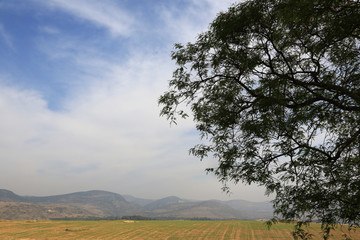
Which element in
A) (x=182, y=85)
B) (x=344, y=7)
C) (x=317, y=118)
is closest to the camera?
(x=344, y=7)

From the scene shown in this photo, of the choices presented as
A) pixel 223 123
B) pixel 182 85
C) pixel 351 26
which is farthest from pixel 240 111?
pixel 351 26

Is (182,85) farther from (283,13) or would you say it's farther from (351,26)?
(351,26)

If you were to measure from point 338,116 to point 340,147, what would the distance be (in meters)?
1.76

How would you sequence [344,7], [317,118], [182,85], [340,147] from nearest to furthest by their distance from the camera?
[344,7] → [340,147] → [317,118] → [182,85]

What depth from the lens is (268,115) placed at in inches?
363

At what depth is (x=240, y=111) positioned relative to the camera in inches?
404

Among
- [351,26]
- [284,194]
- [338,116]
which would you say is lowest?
[284,194]

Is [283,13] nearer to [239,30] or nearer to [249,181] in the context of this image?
[239,30]

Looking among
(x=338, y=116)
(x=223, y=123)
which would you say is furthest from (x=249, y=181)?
(x=338, y=116)

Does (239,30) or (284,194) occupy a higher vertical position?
(239,30)

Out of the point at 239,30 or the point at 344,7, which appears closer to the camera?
the point at 344,7

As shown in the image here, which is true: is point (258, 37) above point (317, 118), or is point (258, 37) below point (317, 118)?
above

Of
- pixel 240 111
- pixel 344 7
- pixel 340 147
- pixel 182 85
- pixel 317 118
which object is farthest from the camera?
pixel 182 85

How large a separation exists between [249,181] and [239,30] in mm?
6012
